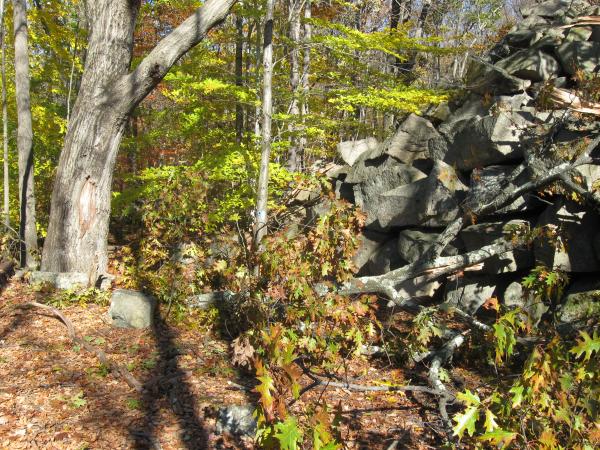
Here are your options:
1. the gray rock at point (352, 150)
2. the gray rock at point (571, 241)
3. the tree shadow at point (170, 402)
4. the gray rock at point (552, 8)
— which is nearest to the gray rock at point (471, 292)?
the gray rock at point (571, 241)

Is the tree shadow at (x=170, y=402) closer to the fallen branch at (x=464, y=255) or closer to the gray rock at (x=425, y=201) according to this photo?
the fallen branch at (x=464, y=255)

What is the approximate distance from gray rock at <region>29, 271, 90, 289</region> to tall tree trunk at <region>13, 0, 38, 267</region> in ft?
4.58

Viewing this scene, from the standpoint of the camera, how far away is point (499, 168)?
7.62 metres

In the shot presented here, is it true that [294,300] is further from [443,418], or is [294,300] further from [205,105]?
[205,105]

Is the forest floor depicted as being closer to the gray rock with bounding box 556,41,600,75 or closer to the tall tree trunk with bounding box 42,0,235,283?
the tall tree trunk with bounding box 42,0,235,283

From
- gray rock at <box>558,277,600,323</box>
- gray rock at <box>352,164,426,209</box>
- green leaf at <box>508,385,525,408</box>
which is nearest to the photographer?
green leaf at <box>508,385,525,408</box>

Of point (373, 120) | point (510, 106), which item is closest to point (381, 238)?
point (510, 106)

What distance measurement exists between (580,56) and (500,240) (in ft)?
11.8

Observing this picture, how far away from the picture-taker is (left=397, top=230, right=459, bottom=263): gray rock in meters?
7.73

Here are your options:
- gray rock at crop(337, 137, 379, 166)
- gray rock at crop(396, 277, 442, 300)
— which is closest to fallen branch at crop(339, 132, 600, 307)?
gray rock at crop(396, 277, 442, 300)

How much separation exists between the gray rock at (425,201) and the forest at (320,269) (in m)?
0.04

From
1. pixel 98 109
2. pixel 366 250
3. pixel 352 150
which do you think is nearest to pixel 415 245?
pixel 366 250

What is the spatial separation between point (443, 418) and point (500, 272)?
3311 millimetres

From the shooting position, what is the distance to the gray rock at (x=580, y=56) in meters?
7.81
